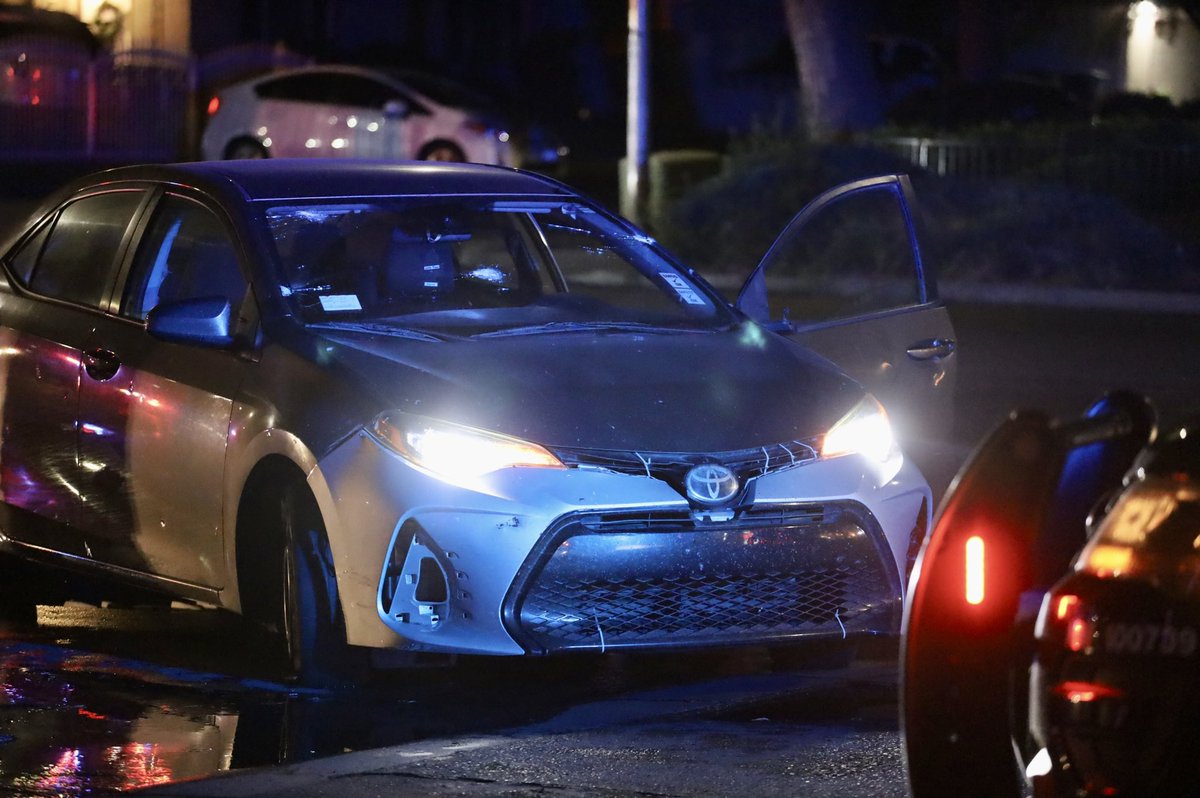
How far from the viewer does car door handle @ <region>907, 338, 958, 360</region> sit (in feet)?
24.6

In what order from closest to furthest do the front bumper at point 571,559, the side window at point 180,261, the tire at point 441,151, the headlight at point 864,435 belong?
the front bumper at point 571,559 → the headlight at point 864,435 → the side window at point 180,261 → the tire at point 441,151

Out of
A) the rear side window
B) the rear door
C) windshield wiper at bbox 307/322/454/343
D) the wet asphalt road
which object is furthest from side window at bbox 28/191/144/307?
the rear side window

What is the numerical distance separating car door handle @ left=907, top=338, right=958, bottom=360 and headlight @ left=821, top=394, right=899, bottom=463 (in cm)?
94

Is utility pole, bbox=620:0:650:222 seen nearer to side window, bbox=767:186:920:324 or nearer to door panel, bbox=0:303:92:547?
side window, bbox=767:186:920:324

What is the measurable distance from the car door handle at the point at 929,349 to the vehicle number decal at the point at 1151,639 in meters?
4.28

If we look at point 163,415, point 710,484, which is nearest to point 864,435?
point 710,484

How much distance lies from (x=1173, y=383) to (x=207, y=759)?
29.6 feet

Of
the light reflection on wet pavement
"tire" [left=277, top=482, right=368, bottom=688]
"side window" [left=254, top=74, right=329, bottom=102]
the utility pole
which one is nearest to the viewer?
the light reflection on wet pavement

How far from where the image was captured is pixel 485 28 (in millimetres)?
45250

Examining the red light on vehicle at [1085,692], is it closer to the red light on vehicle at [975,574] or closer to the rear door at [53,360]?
the red light on vehicle at [975,574]

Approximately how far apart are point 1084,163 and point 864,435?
55.7ft

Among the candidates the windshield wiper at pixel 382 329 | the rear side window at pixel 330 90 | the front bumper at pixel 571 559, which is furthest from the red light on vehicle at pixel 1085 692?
the rear side window at pixel 330 90

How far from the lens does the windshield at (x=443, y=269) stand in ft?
22.8

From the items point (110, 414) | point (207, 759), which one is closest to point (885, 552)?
point (207, 759)
